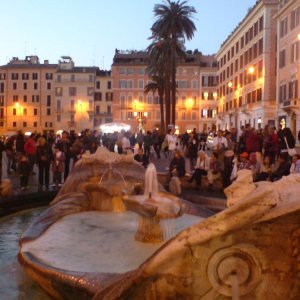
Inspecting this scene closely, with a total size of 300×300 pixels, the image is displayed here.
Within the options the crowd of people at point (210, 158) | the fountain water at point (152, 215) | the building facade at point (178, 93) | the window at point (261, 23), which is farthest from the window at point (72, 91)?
the fountain water at point (152, 215)

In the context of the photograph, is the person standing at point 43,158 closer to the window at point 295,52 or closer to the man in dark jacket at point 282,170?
the man in dark jacket at point 282,170

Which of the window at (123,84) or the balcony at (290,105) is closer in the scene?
the balcony at (290,105)

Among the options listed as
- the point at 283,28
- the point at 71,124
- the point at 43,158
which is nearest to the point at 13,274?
the point at 43,158

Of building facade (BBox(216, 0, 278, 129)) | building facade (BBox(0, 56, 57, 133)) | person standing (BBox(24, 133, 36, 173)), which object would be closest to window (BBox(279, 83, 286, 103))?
building facade (BBox(216, 0, 278, 129))

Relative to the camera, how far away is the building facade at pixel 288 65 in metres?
45.3

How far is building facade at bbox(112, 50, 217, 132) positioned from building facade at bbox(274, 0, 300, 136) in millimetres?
44841

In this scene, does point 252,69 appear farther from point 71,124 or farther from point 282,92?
point 71,124

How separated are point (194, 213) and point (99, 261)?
3.86 meters

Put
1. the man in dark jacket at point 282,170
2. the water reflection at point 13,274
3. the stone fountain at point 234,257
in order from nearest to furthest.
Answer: the stone fountain at point 234,257, the water reflection at point 13,274, the man in dark jacket at point 282,170

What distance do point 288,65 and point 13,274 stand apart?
4356 cm

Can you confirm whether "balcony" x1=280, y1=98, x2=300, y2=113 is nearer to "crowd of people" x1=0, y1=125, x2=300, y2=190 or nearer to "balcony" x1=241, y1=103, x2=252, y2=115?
"balcony" x1=241, y1=103, x2=252, y2=115

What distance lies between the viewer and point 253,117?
2486 inches

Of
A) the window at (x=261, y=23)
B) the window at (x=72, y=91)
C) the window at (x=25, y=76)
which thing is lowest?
the window at (x=72, y=91)

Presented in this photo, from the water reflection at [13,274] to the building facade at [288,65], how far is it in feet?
120
